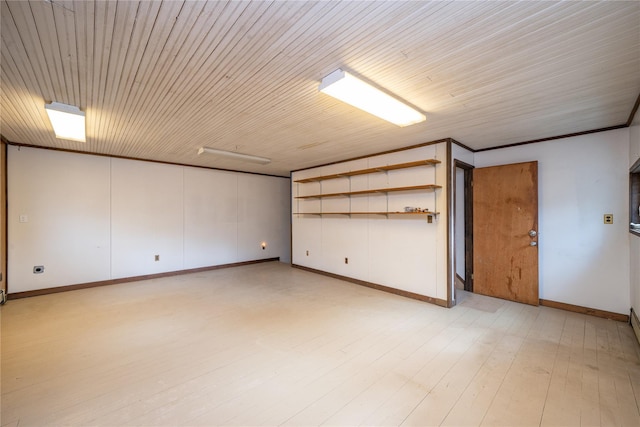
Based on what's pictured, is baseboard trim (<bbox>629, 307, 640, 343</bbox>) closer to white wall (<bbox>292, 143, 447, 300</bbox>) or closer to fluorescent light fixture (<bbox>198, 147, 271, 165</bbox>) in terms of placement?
white wall (<bbox>292, 143, 447, 300</bbox>)

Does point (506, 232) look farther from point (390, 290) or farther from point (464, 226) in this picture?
point (390, 290)

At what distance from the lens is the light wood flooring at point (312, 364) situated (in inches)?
71.1

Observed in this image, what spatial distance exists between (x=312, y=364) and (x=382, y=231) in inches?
112

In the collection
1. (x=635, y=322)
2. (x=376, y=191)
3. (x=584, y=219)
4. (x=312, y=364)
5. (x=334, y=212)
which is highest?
(x=376, y=191)

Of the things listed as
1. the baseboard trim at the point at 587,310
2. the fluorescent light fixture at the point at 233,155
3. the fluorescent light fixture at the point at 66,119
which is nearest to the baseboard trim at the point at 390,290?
the baseboard trim at the point at 587,310

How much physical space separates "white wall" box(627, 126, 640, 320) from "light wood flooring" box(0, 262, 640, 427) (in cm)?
41

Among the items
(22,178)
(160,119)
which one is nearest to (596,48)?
(160,119)

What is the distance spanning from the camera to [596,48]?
71.1 inches

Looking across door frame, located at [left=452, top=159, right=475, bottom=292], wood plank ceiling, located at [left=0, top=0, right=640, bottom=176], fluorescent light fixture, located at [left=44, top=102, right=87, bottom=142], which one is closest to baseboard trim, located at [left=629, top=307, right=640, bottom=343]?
door frame, located at [left=452, top=159, right=475, bottom=292]

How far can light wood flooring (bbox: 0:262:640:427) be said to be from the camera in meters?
1.81

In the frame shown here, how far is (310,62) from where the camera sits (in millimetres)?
1998

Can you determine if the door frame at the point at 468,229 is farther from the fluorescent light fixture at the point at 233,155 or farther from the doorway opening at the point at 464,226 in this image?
the fluorescent light fixture at the point at 233,155

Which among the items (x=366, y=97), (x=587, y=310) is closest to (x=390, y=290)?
(x=587, y=310)

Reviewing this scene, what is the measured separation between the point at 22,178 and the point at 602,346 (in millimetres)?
7934
